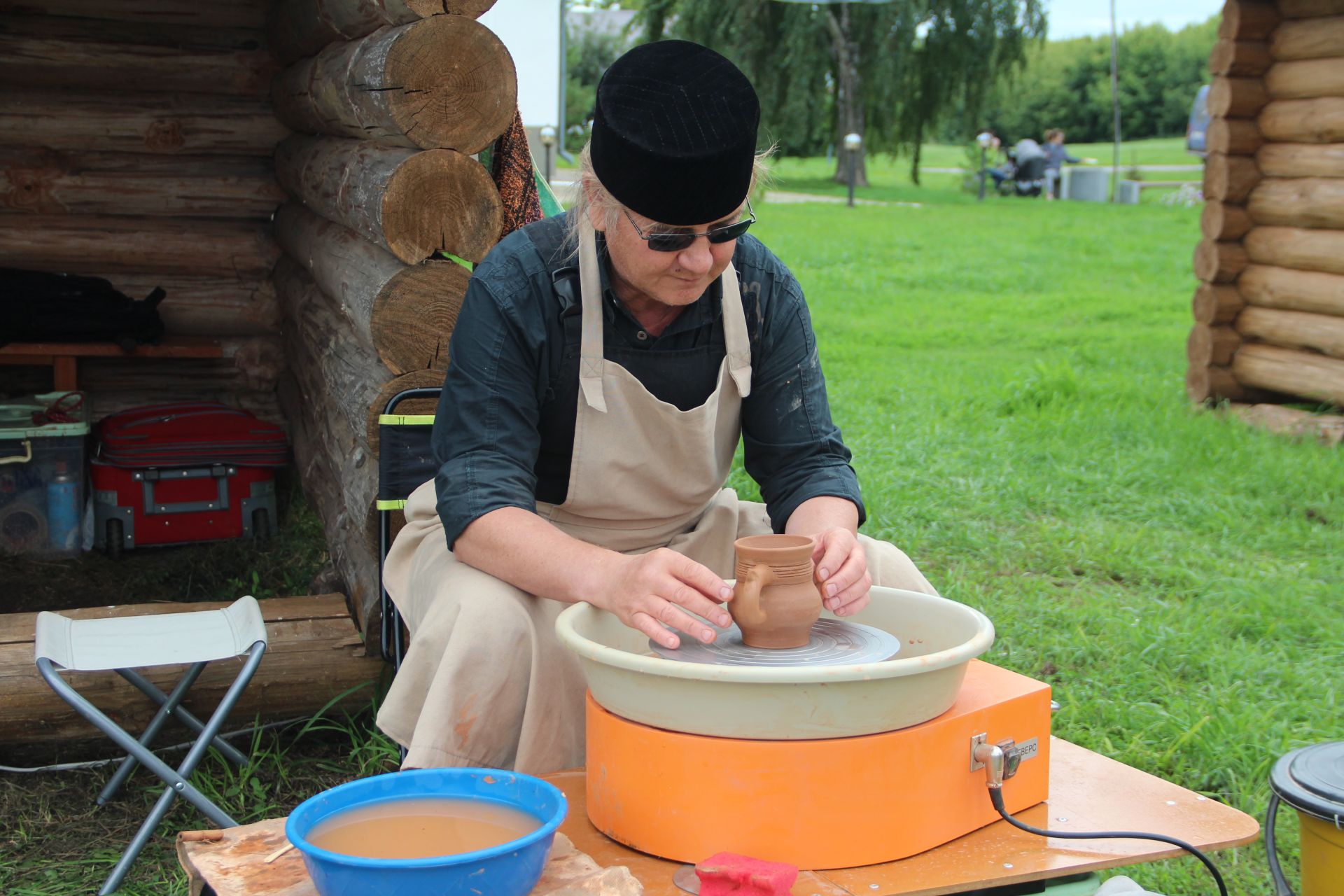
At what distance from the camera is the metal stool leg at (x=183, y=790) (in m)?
2.74

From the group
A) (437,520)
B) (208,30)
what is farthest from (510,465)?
(208,30)

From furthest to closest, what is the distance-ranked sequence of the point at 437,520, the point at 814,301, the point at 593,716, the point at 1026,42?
the point at 1026,42
the point at 814,301
the point at 437,520
the point at 593,716

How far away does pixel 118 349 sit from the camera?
5.11 metres

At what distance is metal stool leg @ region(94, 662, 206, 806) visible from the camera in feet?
10.2

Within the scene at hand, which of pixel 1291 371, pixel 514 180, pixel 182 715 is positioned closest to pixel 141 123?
Result: pixel 514 180

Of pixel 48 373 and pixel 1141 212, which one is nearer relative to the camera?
pixel 48 373

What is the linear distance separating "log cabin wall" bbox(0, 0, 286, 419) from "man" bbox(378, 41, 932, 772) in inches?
135

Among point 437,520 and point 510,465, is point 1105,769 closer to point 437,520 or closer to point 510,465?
point 510,465

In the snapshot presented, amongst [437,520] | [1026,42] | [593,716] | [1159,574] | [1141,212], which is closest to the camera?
[593,716]

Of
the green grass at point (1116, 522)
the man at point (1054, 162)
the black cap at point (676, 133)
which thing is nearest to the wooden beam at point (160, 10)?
the green grass at point (1116, 522)

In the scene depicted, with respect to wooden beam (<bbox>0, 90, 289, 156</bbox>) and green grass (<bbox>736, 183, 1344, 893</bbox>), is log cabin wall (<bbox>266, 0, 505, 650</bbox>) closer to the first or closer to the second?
wooden beam (<bbox>0, 90, 289, 156</bbox>)

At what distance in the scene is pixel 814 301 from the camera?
11.2 metres

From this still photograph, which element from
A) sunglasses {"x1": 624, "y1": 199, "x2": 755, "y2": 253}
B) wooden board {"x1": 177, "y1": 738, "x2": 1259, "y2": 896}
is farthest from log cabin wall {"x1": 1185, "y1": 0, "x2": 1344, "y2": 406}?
sunglasses {"x1": 624, "y1": 199, "x2": 755, "y2": 253}

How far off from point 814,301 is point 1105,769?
30.1 ft
